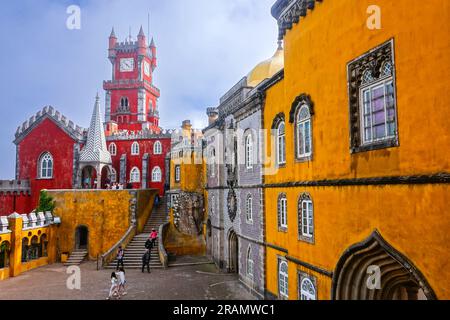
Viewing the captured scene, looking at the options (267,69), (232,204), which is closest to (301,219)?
(232,204)

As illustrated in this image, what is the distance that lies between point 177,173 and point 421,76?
81.3ft

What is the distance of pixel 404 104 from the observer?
6.81 metres

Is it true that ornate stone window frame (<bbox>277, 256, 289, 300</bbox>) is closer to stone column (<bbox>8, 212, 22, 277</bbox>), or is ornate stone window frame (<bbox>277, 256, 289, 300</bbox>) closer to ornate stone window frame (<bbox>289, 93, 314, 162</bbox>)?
ornate stone window frame (<bbox>289, 93, 314, 162</bbox>)

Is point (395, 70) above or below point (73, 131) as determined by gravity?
below

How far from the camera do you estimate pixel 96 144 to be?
1332 inches

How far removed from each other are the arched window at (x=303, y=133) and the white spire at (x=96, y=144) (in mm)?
26554

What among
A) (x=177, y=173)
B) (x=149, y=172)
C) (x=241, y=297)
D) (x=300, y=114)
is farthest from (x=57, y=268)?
(x=300, y=114)

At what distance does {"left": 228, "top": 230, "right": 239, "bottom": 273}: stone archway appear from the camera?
20.9m

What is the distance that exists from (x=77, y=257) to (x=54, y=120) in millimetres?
15093

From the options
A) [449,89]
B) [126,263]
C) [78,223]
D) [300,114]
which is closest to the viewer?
[449,89]

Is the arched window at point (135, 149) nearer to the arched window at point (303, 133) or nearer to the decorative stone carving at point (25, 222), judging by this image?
the decorative stone carving at point (25, 222)

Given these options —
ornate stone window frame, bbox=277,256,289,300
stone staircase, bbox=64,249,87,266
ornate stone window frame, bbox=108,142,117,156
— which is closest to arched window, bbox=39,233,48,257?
stone staircase, bbox=64,249,87,266

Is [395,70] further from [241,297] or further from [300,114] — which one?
[241,297]

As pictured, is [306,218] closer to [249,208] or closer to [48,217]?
[249,208]
